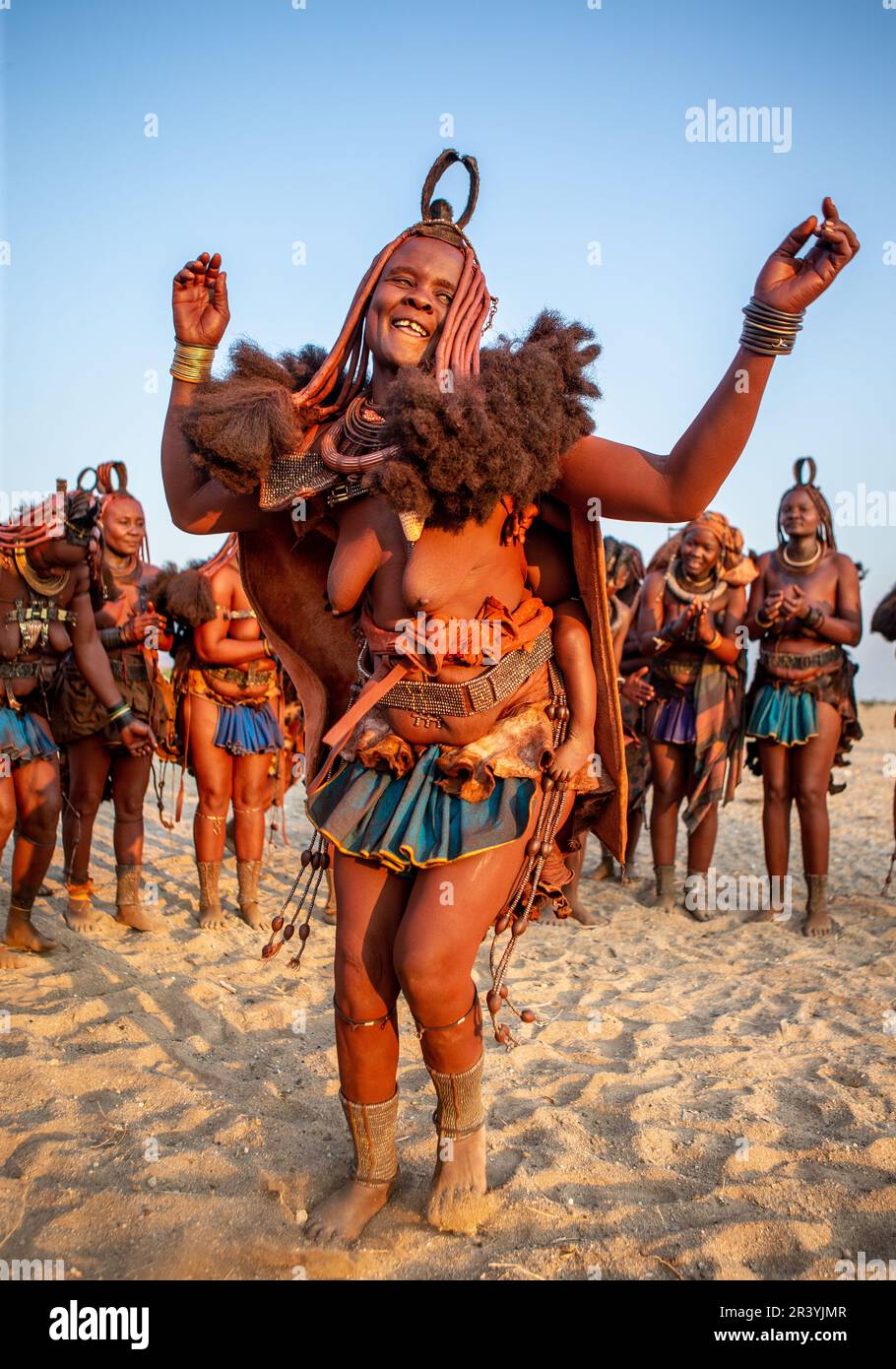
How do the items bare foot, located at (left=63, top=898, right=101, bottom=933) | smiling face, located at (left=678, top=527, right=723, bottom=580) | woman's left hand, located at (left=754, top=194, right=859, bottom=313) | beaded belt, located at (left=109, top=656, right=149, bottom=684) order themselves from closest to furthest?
woman's left hand, located at (left=754, top=194, right=859, bottom=313) < bare foot, located at (left=63, top=898, right=101, bottom=933) < beaded belt, located at (left=109, top=656, right=149, bottom=684) < smiling face, located at (left=678, top=527, right=723, bottom=580)

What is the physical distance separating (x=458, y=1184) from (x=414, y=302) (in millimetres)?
2409

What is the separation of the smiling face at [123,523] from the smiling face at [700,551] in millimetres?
3672

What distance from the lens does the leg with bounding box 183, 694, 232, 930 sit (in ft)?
21.2

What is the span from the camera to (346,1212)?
2.79 metres

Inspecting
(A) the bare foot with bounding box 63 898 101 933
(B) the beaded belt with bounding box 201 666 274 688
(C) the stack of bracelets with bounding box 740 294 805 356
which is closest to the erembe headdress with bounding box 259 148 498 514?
(C) the stack of bracelets with bounding box 740 294 805 356

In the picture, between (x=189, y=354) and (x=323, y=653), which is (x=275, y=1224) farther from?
(x=189, y=354)

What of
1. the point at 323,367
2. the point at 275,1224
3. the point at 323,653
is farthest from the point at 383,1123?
the point at 323,367

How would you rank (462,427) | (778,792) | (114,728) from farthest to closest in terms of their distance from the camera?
1. (778,792)
2. (114,728)
3. (462,427)

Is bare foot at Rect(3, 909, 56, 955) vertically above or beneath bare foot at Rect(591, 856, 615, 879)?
above

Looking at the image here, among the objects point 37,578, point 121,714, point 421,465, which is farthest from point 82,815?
point 421,465

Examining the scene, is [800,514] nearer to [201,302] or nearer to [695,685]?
[695,685]

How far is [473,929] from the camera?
268 cm

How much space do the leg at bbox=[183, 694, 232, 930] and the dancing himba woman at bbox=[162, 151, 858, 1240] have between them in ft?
11.9

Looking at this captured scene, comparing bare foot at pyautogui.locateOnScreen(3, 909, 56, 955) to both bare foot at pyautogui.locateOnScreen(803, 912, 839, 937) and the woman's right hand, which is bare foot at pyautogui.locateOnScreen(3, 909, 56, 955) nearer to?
the woman's right hand
